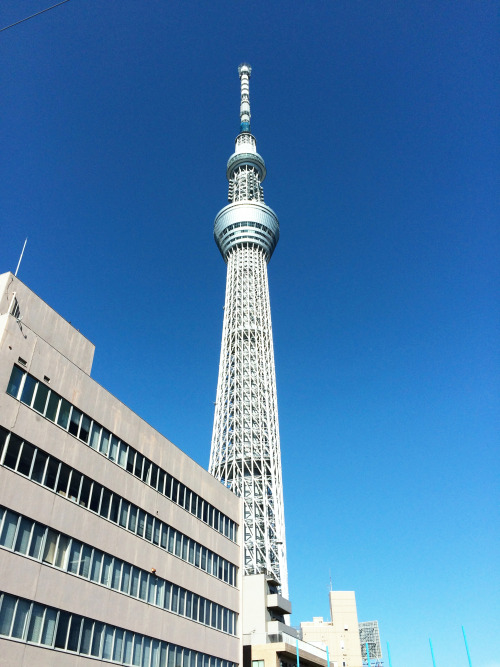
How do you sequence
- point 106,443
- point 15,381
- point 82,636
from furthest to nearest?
point 106,443, point 82,636, point 15,381

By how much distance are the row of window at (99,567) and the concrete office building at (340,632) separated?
3091 inches

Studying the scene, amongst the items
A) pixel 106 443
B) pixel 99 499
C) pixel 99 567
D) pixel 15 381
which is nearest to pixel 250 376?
pixel 106 443

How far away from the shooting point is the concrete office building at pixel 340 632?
354 feet

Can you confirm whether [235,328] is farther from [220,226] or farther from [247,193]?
[247,193]

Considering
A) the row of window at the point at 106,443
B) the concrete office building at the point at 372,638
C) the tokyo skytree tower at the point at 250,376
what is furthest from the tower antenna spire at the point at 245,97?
the concrete office building at the point at 372,638

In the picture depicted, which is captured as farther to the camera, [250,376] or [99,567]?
[250,376]

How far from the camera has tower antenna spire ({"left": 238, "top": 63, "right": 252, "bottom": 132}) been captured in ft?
400

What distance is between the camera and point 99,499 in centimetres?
3050

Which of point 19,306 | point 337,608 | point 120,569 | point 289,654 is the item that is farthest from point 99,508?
point 337,608

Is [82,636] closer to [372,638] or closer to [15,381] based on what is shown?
[15,381]

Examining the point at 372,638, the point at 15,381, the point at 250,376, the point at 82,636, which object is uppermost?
the point at 250,376

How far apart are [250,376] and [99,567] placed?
58.3 meters

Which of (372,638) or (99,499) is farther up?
(372,638)

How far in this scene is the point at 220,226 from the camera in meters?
106
